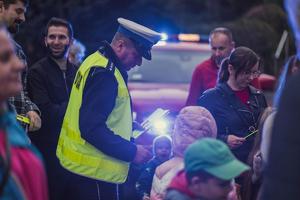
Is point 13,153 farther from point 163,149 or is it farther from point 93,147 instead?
point 163,149

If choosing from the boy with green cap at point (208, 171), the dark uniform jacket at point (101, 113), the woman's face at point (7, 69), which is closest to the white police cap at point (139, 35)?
the dark uniform jacket at point (101, 113)

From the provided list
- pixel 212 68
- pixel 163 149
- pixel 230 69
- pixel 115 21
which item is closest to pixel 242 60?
pixel 230 69

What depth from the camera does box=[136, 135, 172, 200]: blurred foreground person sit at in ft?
24.5

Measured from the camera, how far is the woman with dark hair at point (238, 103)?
24.9 ft

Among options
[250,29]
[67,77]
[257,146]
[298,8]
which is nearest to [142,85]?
[67,77]

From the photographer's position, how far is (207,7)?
110 feet

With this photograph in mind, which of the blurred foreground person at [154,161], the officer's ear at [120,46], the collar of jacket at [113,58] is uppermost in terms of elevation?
the officer's ear at [120,46]

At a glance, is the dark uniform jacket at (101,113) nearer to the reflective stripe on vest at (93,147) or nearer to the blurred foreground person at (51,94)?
the reflective stripe on vest at (93,147)

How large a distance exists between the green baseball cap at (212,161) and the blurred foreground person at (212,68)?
179 inches

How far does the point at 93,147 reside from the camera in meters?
6.50

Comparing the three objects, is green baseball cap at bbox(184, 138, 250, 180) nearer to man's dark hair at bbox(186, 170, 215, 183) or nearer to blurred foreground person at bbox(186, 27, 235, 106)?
man's dark hair at bbox(186, 170, 215, 183)

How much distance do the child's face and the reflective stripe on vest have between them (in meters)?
1.27

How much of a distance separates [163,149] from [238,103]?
717 mm

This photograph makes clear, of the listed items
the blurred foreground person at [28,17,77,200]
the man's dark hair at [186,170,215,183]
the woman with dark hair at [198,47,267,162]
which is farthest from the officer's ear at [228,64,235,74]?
the man's dark hair at [186,170,215,183]
